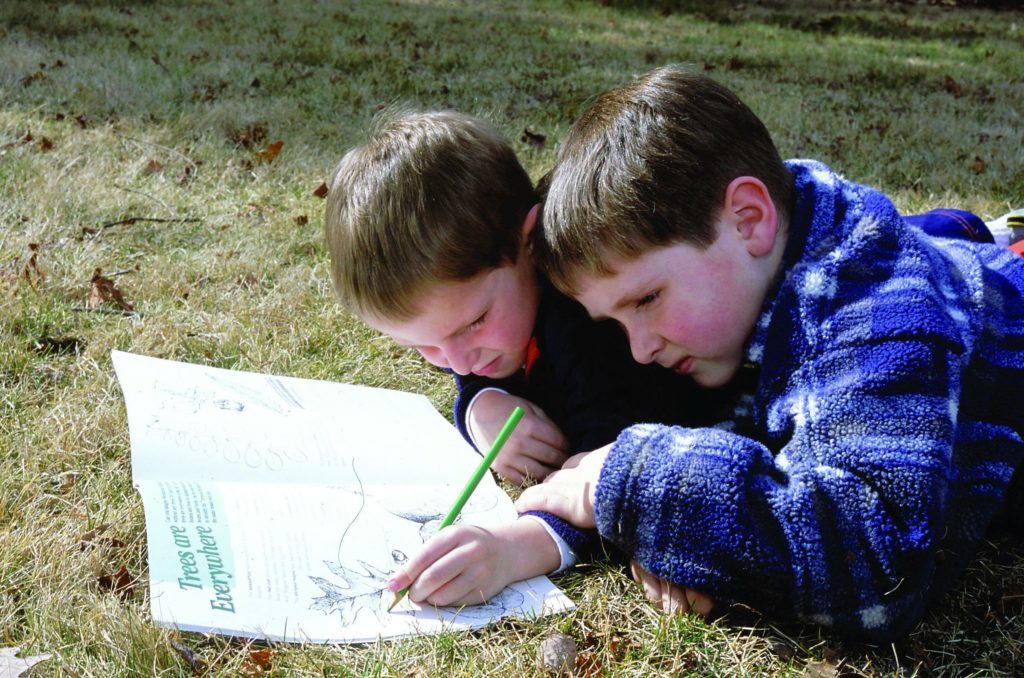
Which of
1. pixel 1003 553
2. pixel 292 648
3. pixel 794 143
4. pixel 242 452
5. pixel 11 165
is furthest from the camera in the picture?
pixel 794 143

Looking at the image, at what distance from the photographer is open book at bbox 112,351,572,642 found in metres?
1.38

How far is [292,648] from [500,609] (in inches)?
12.4

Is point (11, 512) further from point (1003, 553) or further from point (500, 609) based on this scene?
point (1003, 553)

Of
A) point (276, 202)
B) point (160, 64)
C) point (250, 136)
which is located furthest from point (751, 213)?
point (160, 64)

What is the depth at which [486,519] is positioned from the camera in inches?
65.6

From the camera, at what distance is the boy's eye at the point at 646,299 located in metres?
1.55

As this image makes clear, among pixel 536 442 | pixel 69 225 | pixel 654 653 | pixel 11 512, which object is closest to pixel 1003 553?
pixel 654 653

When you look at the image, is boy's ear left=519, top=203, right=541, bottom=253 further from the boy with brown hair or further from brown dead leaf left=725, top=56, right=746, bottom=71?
brown dead leaf left=725, top=56, right=746, bottom=71

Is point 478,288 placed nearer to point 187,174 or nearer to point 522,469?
point 522,469

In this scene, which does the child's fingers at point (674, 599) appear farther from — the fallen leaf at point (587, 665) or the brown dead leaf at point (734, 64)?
the brown dead leaf at point (734, 64)

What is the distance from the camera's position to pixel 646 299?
156 cm

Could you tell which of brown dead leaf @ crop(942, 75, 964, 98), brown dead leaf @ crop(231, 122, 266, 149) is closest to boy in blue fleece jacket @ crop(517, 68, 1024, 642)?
brown dead leaf @ crop(231, 122, 266, 149)

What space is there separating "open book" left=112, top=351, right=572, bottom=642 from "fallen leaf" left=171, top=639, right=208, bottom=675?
30 millimetres

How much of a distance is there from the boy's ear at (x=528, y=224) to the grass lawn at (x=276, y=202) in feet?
1.68
